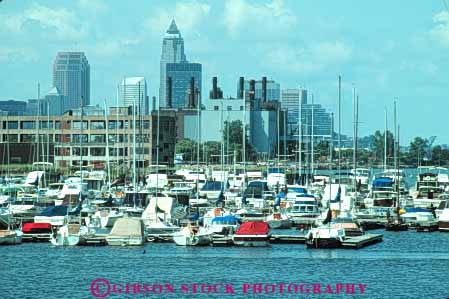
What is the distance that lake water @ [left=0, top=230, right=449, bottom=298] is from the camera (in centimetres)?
Result: 6094

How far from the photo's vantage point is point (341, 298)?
2292 inches

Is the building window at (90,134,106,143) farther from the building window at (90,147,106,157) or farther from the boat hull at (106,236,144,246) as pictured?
the boat hull at (106,236,144,246)

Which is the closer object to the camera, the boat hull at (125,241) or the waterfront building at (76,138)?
the boat hull at (125,241)

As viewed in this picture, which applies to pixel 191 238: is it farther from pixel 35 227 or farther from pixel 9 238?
pixel 35 227

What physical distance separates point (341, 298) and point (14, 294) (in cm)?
1518

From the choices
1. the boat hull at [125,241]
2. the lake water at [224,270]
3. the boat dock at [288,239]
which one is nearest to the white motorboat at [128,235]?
the boat hull at [125,241]

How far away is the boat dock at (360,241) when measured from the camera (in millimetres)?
82062

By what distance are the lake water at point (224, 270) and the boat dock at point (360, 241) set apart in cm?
56

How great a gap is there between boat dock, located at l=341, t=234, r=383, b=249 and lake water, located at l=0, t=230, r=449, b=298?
1.82ft

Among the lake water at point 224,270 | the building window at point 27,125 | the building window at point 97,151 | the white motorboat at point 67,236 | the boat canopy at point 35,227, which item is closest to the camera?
the lake water at point 224,270

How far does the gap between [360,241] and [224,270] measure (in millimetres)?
16367

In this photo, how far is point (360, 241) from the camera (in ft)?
274

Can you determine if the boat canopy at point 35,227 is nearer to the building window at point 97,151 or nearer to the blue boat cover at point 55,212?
the blue boat cover at point 55,212

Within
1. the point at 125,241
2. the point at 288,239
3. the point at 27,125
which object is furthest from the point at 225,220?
the point at 27,125
